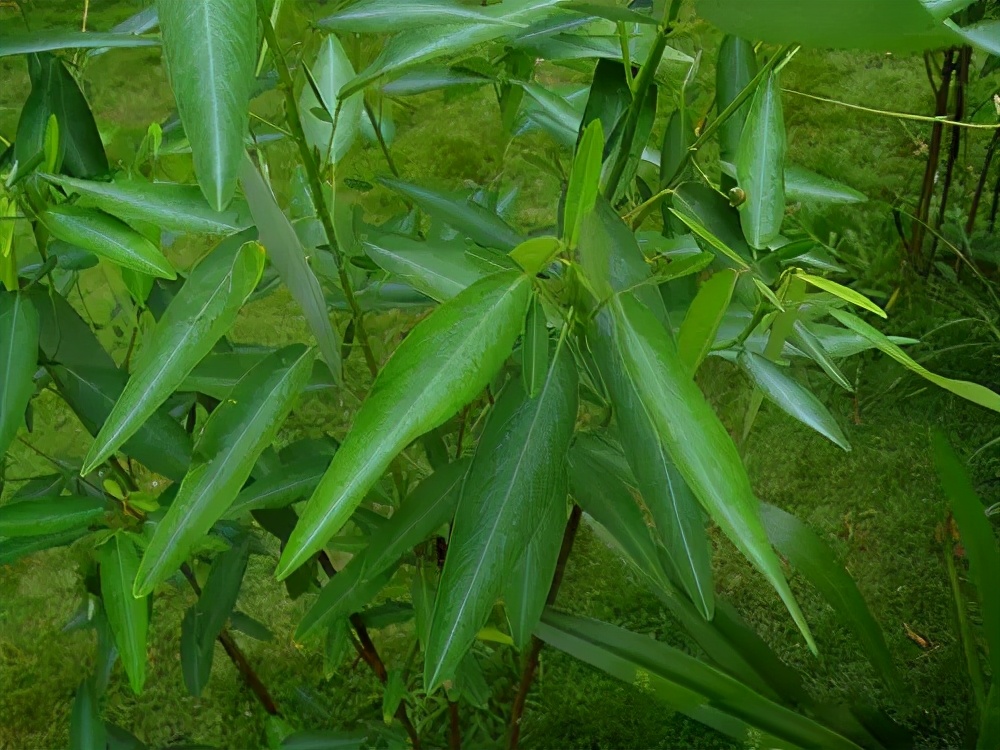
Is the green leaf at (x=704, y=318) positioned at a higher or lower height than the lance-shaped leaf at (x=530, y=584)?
higher

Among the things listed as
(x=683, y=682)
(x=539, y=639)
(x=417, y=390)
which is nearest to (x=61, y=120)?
(x=417, y=390)

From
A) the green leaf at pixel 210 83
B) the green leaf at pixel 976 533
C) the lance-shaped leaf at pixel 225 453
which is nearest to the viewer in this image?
the green leaf at pixel 210 83

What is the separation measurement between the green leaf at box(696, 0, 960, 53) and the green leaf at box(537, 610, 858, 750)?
0.58m

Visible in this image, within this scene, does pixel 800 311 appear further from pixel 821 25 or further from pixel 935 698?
pixel 935 698

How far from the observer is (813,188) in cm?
58

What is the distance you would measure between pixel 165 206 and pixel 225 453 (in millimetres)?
129

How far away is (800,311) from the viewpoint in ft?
1.28

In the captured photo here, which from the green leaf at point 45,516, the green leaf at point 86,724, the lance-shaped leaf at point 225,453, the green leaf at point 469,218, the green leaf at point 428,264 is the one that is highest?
the green leaf at point 428,264

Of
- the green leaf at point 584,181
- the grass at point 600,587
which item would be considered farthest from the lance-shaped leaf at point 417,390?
the grass at point 600,587

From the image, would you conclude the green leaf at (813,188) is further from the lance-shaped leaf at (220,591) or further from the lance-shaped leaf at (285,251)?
the lance-shaped leaf at (220,591)

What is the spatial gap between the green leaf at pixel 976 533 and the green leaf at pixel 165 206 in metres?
0.64

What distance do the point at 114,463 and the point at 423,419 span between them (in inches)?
16.9

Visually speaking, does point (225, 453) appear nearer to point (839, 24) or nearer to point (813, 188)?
point (839, 24)

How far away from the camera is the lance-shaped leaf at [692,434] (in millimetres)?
272
